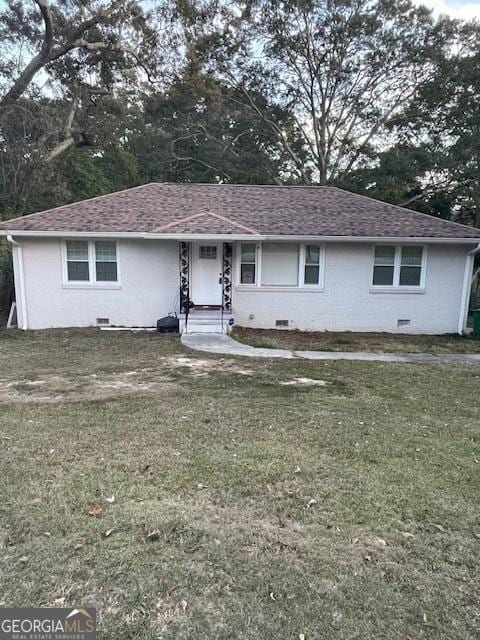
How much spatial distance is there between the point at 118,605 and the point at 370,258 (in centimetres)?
1067

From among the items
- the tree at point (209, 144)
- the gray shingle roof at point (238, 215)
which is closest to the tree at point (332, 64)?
the tree at point (209, 144)

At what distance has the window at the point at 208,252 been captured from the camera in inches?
Result: 452

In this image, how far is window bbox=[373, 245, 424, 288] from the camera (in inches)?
449

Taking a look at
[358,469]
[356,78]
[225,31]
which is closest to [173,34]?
[225,31]

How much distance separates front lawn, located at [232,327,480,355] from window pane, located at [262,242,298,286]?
4.61 ft

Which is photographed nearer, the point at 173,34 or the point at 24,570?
the point at 24,570

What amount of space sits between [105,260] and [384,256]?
303 inches

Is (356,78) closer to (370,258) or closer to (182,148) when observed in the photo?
(182,148)

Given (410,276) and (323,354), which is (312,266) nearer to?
(410,276)

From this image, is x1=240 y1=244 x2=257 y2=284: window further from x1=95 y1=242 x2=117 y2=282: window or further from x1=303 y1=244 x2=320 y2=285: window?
x1=95 y1=242 x2=117 y2=282: window

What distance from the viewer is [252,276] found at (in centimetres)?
1152

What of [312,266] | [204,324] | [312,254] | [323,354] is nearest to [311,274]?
[312,266]

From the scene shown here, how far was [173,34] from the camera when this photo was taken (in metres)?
16.6

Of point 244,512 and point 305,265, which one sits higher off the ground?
point 305,265
